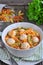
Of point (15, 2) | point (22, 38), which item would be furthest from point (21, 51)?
point (15, 2)

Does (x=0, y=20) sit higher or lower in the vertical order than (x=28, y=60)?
higher

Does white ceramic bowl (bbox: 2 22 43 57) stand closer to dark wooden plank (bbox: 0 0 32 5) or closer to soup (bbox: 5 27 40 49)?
soup (bbox: 5 27 40 49)

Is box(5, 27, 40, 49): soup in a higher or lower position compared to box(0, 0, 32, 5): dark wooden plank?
lower

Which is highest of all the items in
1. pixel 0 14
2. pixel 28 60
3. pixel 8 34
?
pixel 0 14

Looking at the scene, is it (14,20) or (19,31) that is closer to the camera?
(19,31)

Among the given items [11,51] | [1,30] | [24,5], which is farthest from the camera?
[24,5]

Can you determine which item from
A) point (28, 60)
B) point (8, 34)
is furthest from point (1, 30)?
point (28, 60)

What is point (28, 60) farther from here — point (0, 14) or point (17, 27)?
point (0, 14)

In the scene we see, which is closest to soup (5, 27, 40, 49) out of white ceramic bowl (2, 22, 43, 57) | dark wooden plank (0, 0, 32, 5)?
white ceramic bowl (2, 22, 43, 57)
